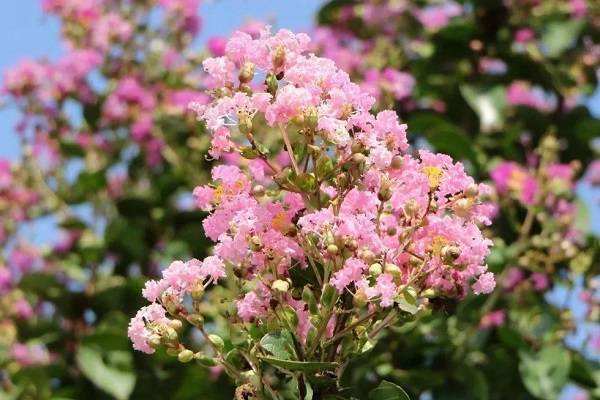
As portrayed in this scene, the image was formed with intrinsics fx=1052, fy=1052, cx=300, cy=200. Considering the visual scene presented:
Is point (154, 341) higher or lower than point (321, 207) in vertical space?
lower

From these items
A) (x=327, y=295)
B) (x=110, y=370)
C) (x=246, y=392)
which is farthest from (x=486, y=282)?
(x=110, y=370)

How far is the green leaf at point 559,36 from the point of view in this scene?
310 centimetres

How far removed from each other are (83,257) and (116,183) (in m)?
0.40

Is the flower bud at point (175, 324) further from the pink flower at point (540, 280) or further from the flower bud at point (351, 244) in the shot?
the pink flower at point (540, 280)

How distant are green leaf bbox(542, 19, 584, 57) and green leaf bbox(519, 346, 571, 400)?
1021 millimetres

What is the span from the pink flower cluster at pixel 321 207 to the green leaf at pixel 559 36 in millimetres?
1993

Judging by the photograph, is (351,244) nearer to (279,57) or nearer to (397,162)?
(397,162)

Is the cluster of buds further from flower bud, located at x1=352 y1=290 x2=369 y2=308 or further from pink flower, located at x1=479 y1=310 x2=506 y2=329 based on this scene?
flower bud, located at x1=352 y1=290 x2=369 y2=308

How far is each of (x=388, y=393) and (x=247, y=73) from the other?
402 millimetres

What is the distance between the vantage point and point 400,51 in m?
3.38

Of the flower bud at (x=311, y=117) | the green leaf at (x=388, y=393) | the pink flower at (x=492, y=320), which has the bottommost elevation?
the green leaf at (x=388, y=393)

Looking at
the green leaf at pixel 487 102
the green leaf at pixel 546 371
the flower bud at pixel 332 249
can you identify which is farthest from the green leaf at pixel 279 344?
the green leaf at pixel 487 102

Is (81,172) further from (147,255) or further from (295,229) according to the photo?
(295,229)

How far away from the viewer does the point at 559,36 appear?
10.3 ft
